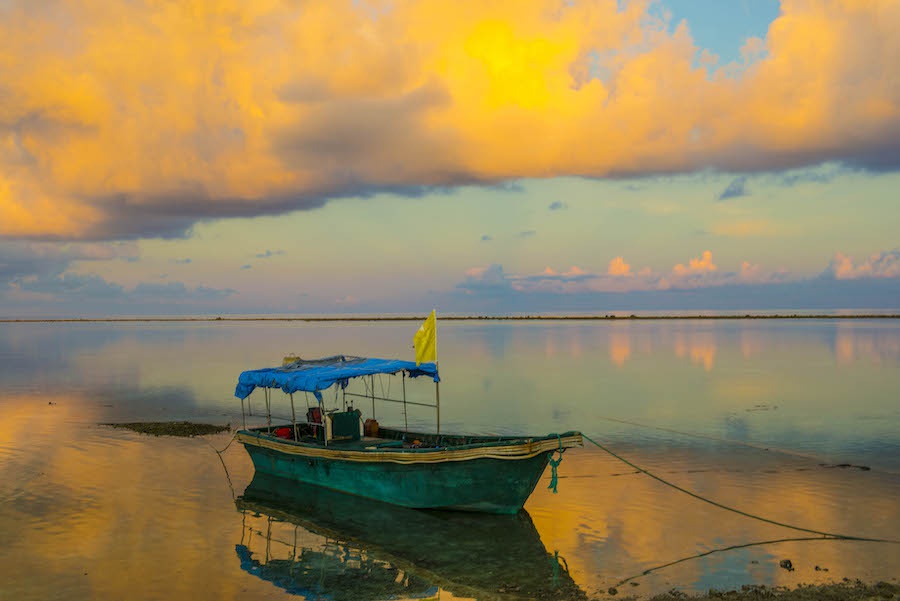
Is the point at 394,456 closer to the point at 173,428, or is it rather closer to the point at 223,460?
the point at 223,460

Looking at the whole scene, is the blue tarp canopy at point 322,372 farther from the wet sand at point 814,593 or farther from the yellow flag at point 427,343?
the wet sand at point 814,593

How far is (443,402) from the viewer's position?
3828 centimetres

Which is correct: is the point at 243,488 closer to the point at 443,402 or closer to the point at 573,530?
the point at 573,530

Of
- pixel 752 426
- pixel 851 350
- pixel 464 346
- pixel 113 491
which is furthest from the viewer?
pixel 464 346

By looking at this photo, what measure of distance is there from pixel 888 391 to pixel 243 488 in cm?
3882

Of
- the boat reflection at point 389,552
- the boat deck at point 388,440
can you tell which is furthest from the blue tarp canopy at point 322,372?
the boat reflection at point 389,552

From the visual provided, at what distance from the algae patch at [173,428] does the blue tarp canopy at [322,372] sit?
8.16m

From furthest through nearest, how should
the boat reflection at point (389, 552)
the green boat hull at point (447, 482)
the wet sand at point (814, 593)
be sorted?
the green boat hull at point (447, 482) < the boat reflection at point (389, 552) < the wet sand at point (814, 593)

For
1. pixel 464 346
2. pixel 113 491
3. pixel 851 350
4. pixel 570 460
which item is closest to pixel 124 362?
pixel 464 346

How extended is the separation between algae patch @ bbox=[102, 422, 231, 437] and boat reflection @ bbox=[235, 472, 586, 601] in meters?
11.0

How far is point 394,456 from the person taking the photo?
17469 mm

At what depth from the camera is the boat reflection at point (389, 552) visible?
1291cm

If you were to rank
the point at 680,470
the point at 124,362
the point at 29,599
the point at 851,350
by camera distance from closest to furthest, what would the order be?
the point at 29,599 → the point at 680,470 → the point at 124,362 → the point at 851,350

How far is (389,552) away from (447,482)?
2.58 meters
